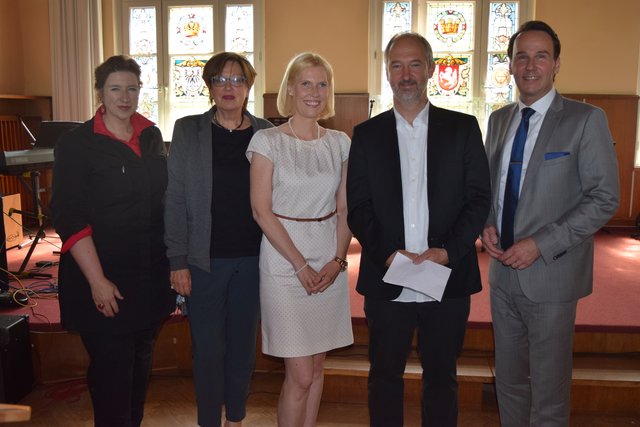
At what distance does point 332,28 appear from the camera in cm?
708

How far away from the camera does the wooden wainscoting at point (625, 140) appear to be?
6.79 metres

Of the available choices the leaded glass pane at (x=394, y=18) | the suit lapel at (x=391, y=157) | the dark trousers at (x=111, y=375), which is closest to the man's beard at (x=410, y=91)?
the suit lapel at (x=391, y=157)

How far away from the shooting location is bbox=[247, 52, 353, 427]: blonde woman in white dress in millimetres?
2010

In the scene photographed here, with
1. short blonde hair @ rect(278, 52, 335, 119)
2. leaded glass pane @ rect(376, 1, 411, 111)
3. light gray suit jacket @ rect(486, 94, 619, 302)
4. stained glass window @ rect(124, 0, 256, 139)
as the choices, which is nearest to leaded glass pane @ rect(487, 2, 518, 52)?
leaded glass pane @ rect(376, 1, 411, 111)

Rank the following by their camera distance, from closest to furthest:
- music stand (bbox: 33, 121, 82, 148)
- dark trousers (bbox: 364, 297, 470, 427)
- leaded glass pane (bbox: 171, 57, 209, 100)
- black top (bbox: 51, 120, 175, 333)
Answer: black top (bbox: 51, 120, 175, 333)
dark trousers (bbox: 364, 297, 470, 427)
music stand (bbox: 33, 121, 82, 148)
leaded glass pane (bbox: 171, 57, 209, 100)

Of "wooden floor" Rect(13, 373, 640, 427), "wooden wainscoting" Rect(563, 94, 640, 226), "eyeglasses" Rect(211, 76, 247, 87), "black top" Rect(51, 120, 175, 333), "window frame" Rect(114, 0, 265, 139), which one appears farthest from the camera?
"window frame" Rect(114, 0, 265, 139)

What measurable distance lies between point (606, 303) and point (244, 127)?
2.51 meters

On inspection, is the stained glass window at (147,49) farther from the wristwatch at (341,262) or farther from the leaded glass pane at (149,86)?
the wristwatch at (341,262)

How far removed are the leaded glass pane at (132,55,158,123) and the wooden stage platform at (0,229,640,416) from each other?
4.82 meters

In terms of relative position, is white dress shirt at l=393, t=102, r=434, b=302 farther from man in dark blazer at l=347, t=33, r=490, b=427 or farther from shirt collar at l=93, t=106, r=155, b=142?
shirt collar at l=93, t=106, r=155, b=142

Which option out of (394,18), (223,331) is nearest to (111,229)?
(223,331)

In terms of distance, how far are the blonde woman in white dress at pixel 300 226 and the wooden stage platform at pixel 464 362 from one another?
0.90m

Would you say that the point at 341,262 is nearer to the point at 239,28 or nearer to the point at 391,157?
the point at 391,157

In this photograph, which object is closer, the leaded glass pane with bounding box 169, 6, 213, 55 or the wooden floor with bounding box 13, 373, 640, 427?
the wooden floor with bounding box 13, 373, 640, 427
